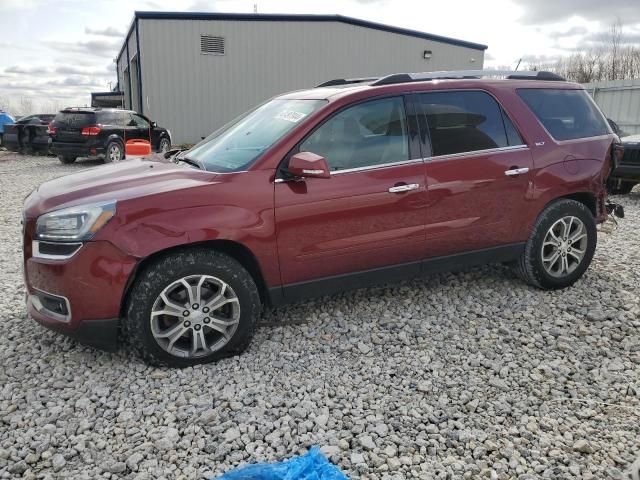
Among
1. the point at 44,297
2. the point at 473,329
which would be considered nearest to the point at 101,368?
the point at 44,297

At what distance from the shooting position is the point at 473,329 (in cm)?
420

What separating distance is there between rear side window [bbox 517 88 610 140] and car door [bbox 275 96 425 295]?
4.32 ft

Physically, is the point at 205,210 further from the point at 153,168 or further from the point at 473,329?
the point at 473,329

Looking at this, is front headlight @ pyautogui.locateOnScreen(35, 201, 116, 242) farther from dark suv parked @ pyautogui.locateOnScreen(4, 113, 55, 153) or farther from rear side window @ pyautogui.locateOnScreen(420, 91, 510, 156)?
dark suv parked @ pyautogui.locateOnScreen(4, 113, 55, 153)

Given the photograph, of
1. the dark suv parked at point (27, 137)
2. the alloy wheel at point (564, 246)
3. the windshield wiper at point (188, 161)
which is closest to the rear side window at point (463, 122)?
the alloy wheel at point (564, 246)

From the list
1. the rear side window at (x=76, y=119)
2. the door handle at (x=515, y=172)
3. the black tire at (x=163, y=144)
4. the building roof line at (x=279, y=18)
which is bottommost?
the door handle at (x=515, y=172)

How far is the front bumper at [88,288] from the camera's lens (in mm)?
3283

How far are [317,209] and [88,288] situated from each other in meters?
1.51

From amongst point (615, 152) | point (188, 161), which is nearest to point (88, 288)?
point (188, 161)

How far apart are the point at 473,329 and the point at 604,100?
52.5 feet

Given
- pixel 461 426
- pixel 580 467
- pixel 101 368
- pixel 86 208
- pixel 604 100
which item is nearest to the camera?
pixel 580 467

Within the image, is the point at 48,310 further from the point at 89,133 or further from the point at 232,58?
the point at 232,58

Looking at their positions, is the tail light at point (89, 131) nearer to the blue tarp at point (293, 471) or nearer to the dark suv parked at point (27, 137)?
the dark suv parked at point (27, 137)

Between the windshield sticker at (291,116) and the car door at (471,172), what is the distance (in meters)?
0.93
